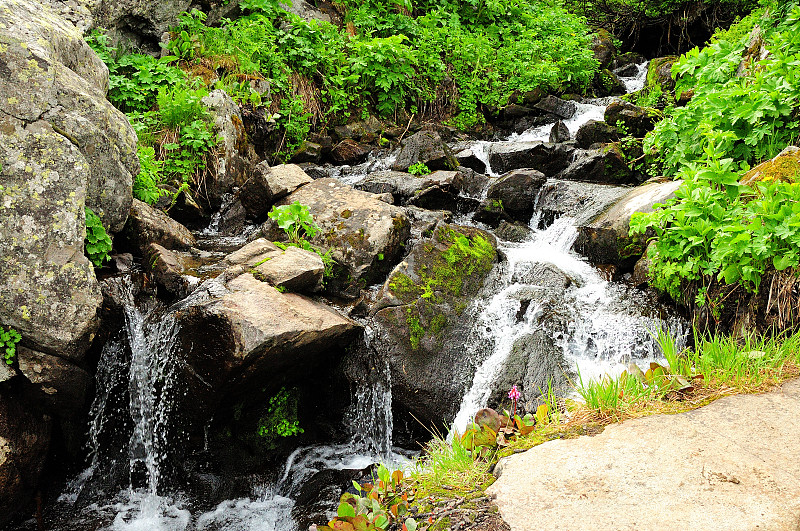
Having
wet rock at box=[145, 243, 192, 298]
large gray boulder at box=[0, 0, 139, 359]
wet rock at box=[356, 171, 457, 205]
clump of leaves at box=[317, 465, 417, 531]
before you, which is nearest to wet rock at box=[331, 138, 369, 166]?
wet rock at box=[356, 171, 457, 205]

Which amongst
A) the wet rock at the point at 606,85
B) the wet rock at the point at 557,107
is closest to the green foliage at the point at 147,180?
the wet rock at the point at 557,107

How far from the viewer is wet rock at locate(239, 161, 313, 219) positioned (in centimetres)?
792

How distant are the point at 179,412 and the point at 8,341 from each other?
1630 millimetres

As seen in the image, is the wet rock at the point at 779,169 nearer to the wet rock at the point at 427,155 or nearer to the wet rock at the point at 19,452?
the wet rock at the point at 427,155

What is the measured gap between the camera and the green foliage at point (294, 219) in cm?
676

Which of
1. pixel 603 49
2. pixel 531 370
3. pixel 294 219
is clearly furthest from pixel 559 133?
pixel 531 370

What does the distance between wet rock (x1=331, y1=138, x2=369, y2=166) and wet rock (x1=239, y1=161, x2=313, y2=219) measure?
299cm

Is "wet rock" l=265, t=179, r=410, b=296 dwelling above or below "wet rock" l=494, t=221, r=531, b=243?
above

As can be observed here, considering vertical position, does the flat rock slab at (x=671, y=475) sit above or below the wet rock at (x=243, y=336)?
below

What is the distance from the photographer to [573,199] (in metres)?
8.89

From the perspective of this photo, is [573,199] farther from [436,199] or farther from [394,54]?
[394,54]

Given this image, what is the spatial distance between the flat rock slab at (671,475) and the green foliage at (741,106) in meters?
3.35

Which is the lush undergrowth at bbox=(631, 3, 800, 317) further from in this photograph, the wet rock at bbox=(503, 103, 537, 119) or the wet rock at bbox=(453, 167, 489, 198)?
the wet rock at bbox=(503, 103, 537, 119)

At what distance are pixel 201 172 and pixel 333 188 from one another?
242 cm
